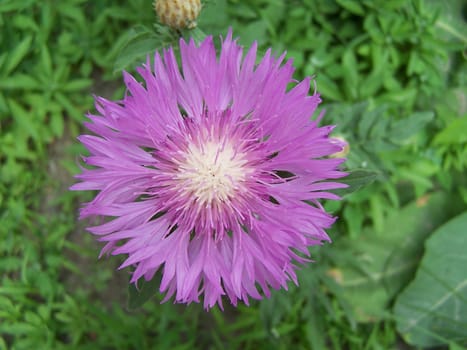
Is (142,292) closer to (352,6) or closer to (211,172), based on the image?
(211,172)

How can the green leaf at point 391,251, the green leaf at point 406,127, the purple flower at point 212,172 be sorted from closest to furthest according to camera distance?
1. the purple flower at point 212,172
2. the green leaf at point 406,127
3. the green leaf at point 391,251

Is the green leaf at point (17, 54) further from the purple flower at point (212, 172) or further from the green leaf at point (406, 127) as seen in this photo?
the green leaf at point (406, 127)

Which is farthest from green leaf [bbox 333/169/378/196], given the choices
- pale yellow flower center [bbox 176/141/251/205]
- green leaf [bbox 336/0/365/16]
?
green leaf [bbox 336/0/365/16]

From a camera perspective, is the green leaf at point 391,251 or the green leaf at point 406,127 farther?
the green leaf at point 391,251

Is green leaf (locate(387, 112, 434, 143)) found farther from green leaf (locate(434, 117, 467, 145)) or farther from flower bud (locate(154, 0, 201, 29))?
flower bud (locate(154, 0, 201, 29))

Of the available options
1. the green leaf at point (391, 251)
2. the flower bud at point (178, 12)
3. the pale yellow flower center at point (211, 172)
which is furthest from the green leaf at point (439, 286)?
the flower bud at point (178, 12)

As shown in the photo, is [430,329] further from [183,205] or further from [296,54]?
[183,205]

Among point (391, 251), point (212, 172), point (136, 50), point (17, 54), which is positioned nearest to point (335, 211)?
point (391, 251)

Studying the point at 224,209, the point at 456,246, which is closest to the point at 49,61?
the point at 224,209
